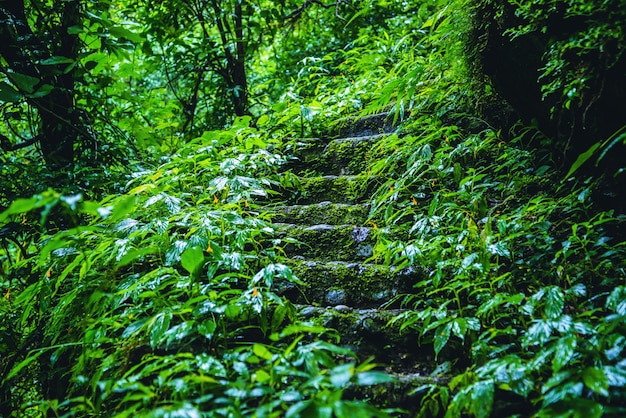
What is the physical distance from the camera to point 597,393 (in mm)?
1291

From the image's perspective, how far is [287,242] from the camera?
2.80 m

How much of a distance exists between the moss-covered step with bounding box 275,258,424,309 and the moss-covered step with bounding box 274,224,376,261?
0.21 m

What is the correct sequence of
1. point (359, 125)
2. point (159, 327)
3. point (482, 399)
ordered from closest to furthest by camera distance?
point (482, 399) → point (159, 327) → point (359, 125)

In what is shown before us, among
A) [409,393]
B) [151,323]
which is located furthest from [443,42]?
[151,323]

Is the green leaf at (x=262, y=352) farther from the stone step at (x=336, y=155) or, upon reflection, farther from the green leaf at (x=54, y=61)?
the green leaf at (x=54, y=61)

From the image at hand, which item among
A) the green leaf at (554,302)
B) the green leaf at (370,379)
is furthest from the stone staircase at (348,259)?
→ the green leaf at (554,302)

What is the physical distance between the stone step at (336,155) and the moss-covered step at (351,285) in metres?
1.31

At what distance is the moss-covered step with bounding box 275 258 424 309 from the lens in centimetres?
233

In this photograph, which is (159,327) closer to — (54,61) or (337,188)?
(337,188)

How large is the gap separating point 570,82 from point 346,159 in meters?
1.92

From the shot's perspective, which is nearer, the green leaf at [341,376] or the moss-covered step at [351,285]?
the green leaf at [341,376]

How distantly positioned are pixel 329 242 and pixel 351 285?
0.46m

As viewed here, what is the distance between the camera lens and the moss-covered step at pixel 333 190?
328cm

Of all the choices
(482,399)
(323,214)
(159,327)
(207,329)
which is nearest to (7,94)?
(159,327)
